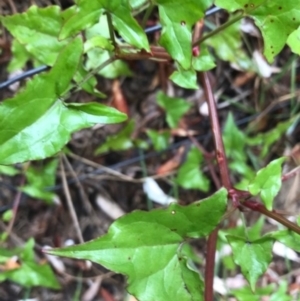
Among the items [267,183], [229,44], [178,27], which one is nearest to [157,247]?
[267,183]

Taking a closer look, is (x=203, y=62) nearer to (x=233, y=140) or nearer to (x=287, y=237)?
(x=287, y=237)

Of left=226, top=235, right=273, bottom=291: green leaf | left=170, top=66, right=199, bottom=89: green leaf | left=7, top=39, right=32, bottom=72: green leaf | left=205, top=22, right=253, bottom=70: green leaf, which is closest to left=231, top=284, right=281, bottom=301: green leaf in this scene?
left=226, top=235, right=273, bottom=291: green leaf

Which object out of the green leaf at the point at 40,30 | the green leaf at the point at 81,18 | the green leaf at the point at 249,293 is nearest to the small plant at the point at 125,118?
the green leaf at the point at 81,18

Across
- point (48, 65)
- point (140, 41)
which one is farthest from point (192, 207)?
point (48, 65)

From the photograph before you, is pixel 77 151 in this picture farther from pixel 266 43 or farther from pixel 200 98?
pixel 266 43

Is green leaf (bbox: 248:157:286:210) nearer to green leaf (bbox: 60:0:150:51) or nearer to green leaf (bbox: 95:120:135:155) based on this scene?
green leaf (bbox: 60:0:150:51)

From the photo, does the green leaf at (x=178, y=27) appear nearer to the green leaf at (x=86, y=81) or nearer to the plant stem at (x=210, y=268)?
the green leaf at (x=86, y=81)
